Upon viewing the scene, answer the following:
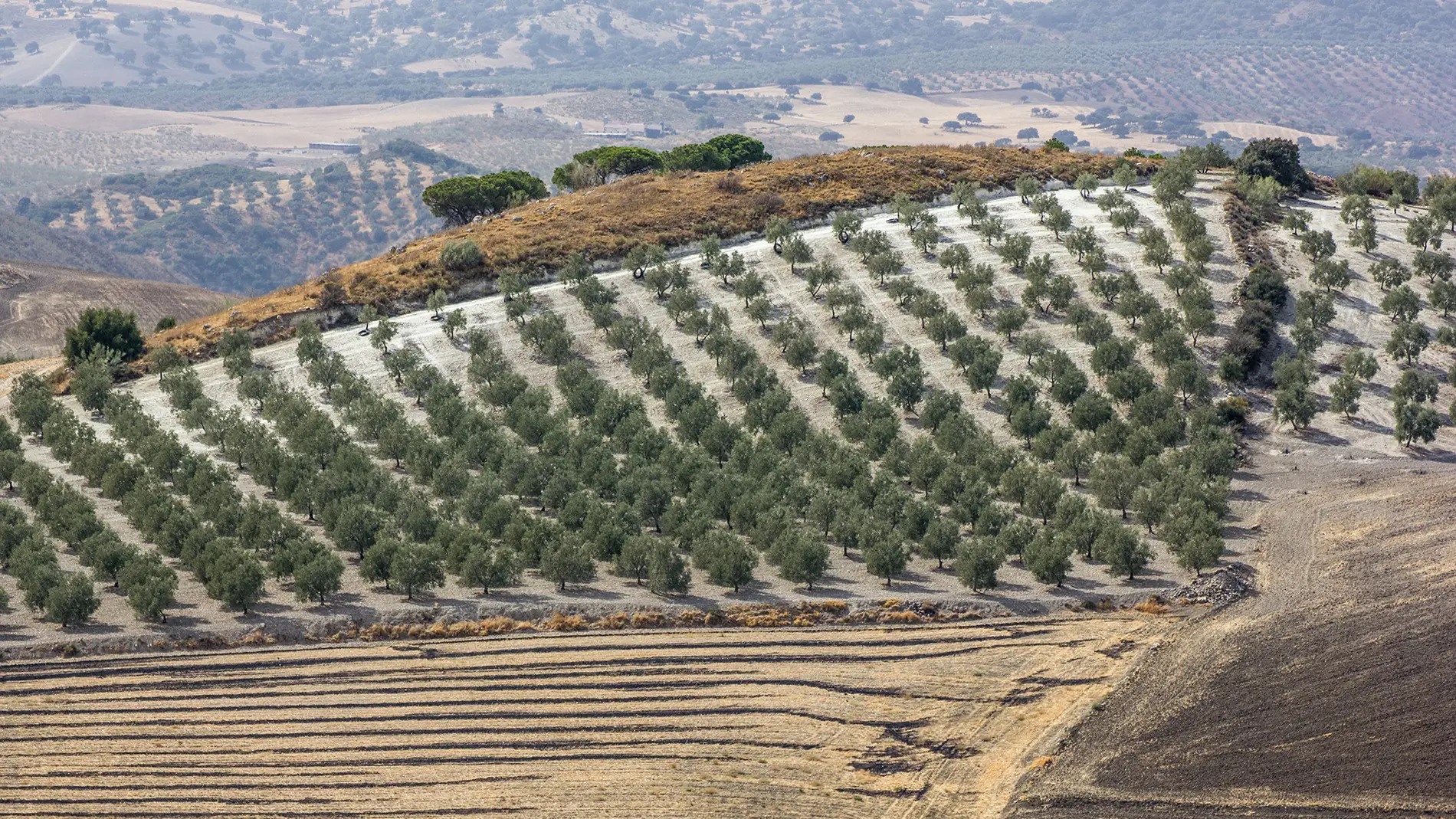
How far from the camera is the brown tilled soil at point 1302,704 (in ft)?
151

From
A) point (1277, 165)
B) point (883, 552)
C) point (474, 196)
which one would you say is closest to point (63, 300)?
point (474, 196)

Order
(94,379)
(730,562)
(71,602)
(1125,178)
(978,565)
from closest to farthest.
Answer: (71,602)
(978,565)
(730,562)
(94,379)
(1125,178)

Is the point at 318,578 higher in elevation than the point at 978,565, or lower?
lower

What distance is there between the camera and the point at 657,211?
108750 millimetres

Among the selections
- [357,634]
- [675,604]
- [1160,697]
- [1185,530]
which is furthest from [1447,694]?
[357,634]

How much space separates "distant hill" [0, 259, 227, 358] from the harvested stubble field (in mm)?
98097

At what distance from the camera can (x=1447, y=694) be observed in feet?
164

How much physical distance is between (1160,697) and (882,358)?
36.1 meters

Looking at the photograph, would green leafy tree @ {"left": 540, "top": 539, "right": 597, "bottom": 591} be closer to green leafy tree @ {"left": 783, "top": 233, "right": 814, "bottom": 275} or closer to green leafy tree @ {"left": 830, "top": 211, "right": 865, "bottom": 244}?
green leafy tree @ {"left": 783, "top": 233, "right": 814, "bottom": 275}

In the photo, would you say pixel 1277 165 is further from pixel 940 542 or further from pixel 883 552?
pixel 883 552

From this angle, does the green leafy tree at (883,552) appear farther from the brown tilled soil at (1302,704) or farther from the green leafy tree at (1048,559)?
the brown tilled soil at (1302,704)

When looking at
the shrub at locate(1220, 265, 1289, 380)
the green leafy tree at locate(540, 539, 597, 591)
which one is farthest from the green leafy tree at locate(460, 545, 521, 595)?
the shrub at locate(1220, 265, 1289, 380)

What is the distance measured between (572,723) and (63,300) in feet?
410

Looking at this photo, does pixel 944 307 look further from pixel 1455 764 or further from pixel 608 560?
pixel 1455 764
